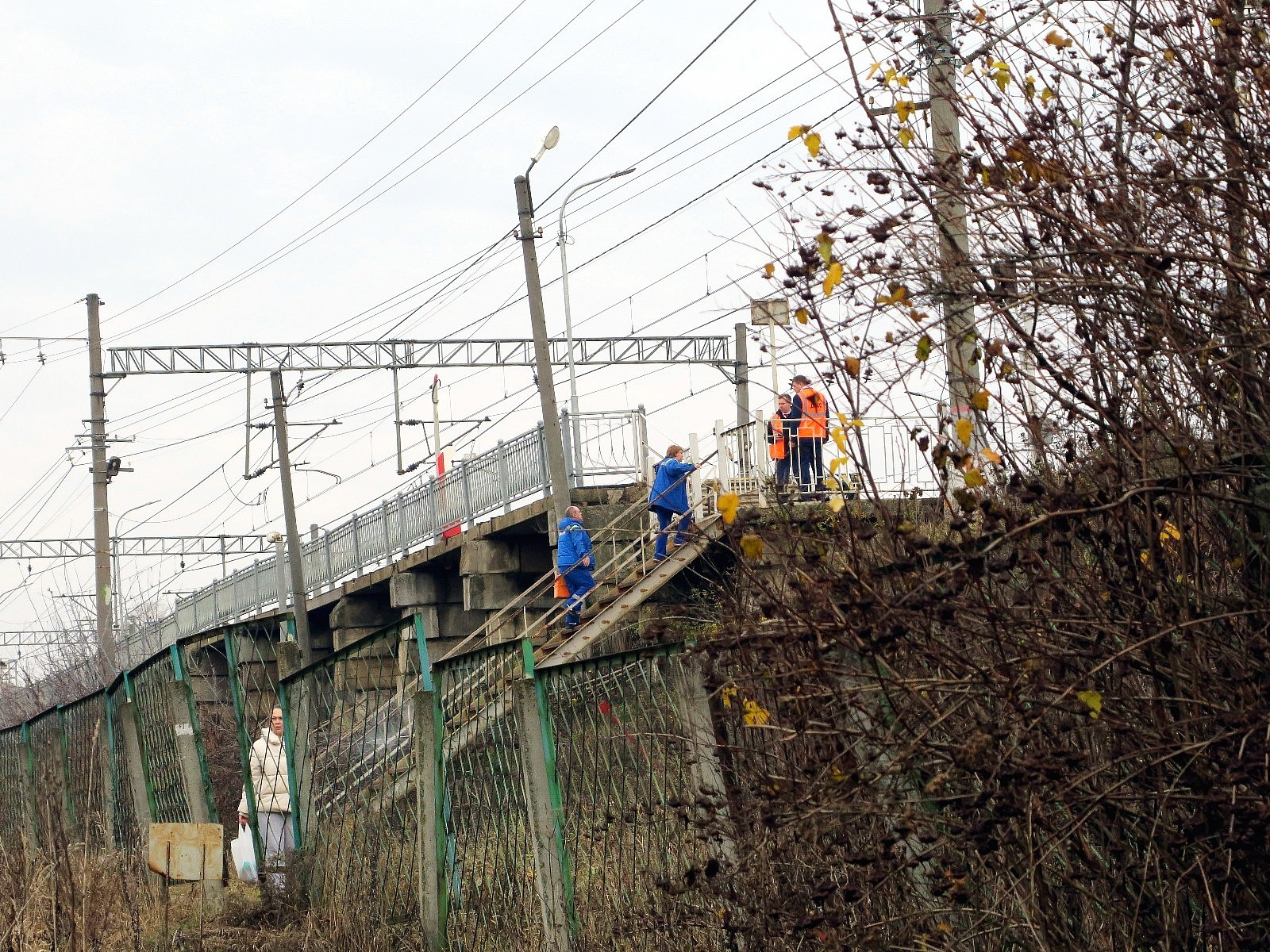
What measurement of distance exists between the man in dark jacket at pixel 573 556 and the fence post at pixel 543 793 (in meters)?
10.6

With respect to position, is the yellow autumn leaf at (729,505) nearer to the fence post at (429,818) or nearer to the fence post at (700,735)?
the fence post at (700,735)

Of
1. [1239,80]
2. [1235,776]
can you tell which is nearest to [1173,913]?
[1235,776]

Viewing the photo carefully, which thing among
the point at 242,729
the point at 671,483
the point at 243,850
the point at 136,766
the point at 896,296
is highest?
the point at 671,483

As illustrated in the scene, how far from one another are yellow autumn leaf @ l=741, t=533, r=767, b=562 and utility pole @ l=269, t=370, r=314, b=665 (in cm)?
2173

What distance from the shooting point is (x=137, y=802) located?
1056 cm

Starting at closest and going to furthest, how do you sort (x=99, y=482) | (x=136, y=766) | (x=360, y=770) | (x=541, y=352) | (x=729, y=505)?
(x=729, y=505), (x=360, y=770), (x=136, y=766), (x=541, y=352), (x=99, y=482)

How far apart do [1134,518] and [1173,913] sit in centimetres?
103

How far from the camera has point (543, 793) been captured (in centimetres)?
631

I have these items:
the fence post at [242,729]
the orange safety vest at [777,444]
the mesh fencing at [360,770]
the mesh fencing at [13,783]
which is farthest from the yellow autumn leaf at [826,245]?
the mesh fencing at [13,783]

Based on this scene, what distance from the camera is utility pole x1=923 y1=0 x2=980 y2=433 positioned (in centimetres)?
390

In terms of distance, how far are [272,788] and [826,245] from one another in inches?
263

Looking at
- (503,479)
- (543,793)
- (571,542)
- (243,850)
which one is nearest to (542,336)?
(571,542)

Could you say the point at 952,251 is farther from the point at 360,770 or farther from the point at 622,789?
the point at 360,770

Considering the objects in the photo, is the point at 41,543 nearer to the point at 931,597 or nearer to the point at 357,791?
the point at 357,791
